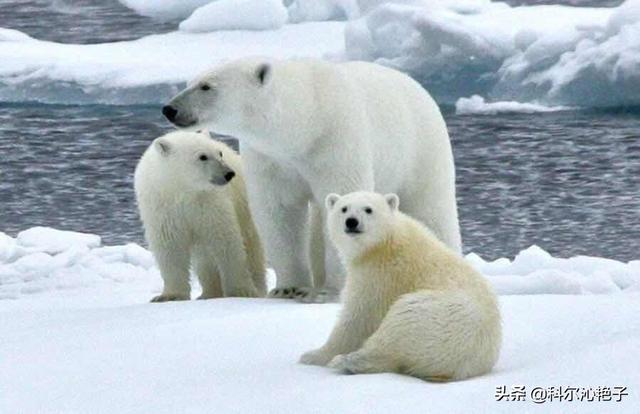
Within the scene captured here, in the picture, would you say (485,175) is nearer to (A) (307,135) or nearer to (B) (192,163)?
(B) (192,163)

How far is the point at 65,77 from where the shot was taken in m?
17.8

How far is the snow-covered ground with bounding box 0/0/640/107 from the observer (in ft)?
52.0

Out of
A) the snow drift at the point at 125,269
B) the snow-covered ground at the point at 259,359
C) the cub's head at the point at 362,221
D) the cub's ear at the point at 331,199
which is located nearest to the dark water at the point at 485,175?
the snow drift at the point at 125,269

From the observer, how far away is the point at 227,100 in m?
6.59

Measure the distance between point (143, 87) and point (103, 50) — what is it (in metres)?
2.80

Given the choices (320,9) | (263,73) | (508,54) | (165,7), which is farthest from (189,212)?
(165,7)

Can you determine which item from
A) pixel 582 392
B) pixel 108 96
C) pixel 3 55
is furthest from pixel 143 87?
pixel 582 392

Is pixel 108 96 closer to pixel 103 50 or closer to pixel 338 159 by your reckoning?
pixel 103 50

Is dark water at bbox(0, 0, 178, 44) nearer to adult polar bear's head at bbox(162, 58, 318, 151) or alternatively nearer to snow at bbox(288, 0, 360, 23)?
snow at bbox(288, 0, 360, 23)

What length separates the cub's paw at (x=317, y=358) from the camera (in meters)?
5.00

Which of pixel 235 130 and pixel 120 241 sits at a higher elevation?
pixel 235 130

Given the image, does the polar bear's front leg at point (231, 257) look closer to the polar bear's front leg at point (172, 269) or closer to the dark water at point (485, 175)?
the polar bear's front leg at point (172, 269)

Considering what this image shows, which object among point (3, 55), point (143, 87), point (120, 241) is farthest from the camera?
point (3, 55)

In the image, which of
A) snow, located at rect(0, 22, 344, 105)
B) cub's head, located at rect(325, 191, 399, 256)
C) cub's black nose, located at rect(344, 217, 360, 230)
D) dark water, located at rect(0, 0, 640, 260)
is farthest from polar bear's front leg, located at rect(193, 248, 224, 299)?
snow, located at rect(0, 22, 344, 105)
